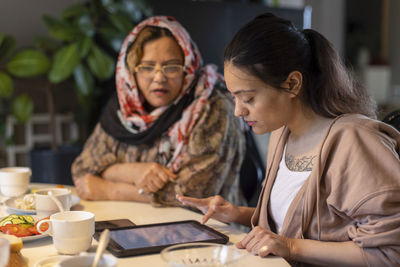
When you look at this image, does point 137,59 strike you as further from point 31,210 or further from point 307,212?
point 307,212

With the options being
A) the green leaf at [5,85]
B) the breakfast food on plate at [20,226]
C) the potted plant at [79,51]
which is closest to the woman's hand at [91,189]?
the breakfast food on plate at [20,226]

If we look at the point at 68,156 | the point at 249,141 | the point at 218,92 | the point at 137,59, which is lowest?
the point at 68,156

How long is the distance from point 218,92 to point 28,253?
1.15 meters

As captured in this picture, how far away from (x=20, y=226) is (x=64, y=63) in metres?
2.44

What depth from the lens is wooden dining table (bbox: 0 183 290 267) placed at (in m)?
1.16

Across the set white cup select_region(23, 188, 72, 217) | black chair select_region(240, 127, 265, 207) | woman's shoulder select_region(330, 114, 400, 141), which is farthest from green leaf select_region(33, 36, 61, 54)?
woman's shoulder select_region(330, 114, 400, 141)

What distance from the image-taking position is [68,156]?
3.60 meters

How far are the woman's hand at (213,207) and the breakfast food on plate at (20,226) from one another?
1.32 ft

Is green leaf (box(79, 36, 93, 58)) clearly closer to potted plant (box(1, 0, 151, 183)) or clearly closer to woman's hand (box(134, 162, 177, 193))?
potted plant (box(1, 0, 151, 183))

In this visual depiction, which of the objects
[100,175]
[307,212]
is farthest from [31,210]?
[307,212]

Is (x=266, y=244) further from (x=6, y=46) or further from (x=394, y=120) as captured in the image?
(x=6, y=46)

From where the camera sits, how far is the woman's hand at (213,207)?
1459mm

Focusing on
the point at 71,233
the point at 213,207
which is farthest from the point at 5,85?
the point at 71,233

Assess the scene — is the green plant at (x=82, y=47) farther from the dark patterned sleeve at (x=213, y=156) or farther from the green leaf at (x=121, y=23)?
the dark patterned sleeve at (x=213, y=156)
